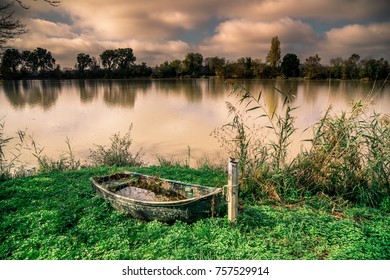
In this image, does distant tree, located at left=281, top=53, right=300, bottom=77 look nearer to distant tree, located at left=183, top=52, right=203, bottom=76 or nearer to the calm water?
the calm water

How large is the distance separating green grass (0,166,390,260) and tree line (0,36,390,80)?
9.52 ft

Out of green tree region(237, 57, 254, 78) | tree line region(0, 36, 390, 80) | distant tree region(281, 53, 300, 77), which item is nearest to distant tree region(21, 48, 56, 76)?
tree line region(0, 36, 390, 80)

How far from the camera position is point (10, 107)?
1572 centimetres

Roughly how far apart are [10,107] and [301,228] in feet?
54.4

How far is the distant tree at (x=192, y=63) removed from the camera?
24812mm

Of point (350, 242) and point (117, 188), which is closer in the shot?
point (350, 242)

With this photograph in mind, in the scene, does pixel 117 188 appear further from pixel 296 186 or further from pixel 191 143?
pixel 191 143

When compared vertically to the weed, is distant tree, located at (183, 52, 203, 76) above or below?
above

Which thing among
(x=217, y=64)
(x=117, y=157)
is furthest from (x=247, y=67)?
(x=117, y=157)

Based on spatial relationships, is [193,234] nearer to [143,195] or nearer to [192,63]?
[143,195]

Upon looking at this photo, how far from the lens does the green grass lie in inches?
119

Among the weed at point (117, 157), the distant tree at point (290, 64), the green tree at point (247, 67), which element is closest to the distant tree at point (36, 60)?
the weed at point (117, 157)
